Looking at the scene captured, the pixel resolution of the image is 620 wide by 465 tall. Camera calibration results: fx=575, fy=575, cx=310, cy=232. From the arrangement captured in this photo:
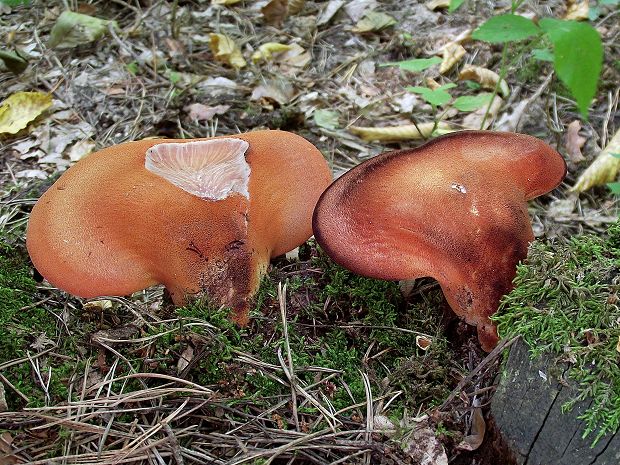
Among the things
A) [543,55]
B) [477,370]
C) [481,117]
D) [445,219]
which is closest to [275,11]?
[481,117]

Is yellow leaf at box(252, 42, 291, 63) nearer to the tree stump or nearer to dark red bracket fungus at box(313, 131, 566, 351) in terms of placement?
dark red bracket fungus at box(313, 131, 566, 351)

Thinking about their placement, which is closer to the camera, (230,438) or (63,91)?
(230,438)

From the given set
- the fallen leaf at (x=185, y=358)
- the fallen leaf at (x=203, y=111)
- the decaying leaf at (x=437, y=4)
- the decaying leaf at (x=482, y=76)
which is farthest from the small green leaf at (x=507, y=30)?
the decaying leaf at (x=437, y=4)

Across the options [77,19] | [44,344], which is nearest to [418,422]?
[44,344]

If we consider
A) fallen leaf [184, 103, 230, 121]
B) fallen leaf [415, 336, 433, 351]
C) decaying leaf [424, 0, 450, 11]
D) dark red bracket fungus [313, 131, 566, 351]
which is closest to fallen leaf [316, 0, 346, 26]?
decaying leaf [424, 0, 450, 11]

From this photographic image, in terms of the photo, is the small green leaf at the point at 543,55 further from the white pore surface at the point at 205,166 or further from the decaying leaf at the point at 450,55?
the white pore surface at the point at 205,166

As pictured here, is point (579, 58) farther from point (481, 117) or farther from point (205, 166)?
Answer: point (481, 117)

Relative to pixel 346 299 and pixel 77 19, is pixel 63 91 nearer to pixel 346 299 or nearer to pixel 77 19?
pixel 77 19
